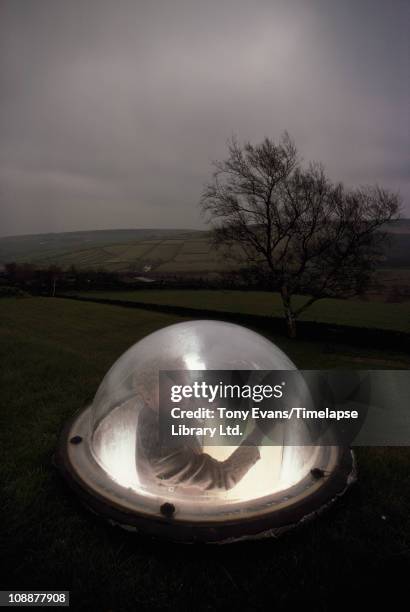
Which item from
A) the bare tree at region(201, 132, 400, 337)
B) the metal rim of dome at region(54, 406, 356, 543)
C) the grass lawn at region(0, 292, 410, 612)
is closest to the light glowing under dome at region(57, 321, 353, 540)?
the metal rim of dome at region(54, 406, 356, 543)

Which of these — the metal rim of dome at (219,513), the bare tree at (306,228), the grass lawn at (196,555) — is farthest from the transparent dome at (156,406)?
the bare tree at (306,228)

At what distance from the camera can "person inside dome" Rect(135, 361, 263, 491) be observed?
355 cm

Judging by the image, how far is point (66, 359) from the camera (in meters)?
8.66

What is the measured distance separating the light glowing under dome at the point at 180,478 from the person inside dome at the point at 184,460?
18 mm

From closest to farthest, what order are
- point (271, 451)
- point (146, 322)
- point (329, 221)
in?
point (271, 451) → point (329, 221) → point (146, 322)

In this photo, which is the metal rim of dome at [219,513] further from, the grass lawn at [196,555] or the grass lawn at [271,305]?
the grass lawn at [271,305]

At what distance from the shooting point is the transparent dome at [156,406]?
351 cm

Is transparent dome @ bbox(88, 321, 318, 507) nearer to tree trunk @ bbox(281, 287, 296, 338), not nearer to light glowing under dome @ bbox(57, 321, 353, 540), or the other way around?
light glowing under dome @ bbox(57, 321, 353, 540)

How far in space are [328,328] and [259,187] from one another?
8870 mm

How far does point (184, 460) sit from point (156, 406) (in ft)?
2.16

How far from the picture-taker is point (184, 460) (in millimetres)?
3684

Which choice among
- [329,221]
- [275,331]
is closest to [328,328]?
[275,331]

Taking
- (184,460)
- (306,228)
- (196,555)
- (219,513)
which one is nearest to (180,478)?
(184,460)

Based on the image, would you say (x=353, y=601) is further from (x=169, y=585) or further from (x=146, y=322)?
(x=146, y=322)
